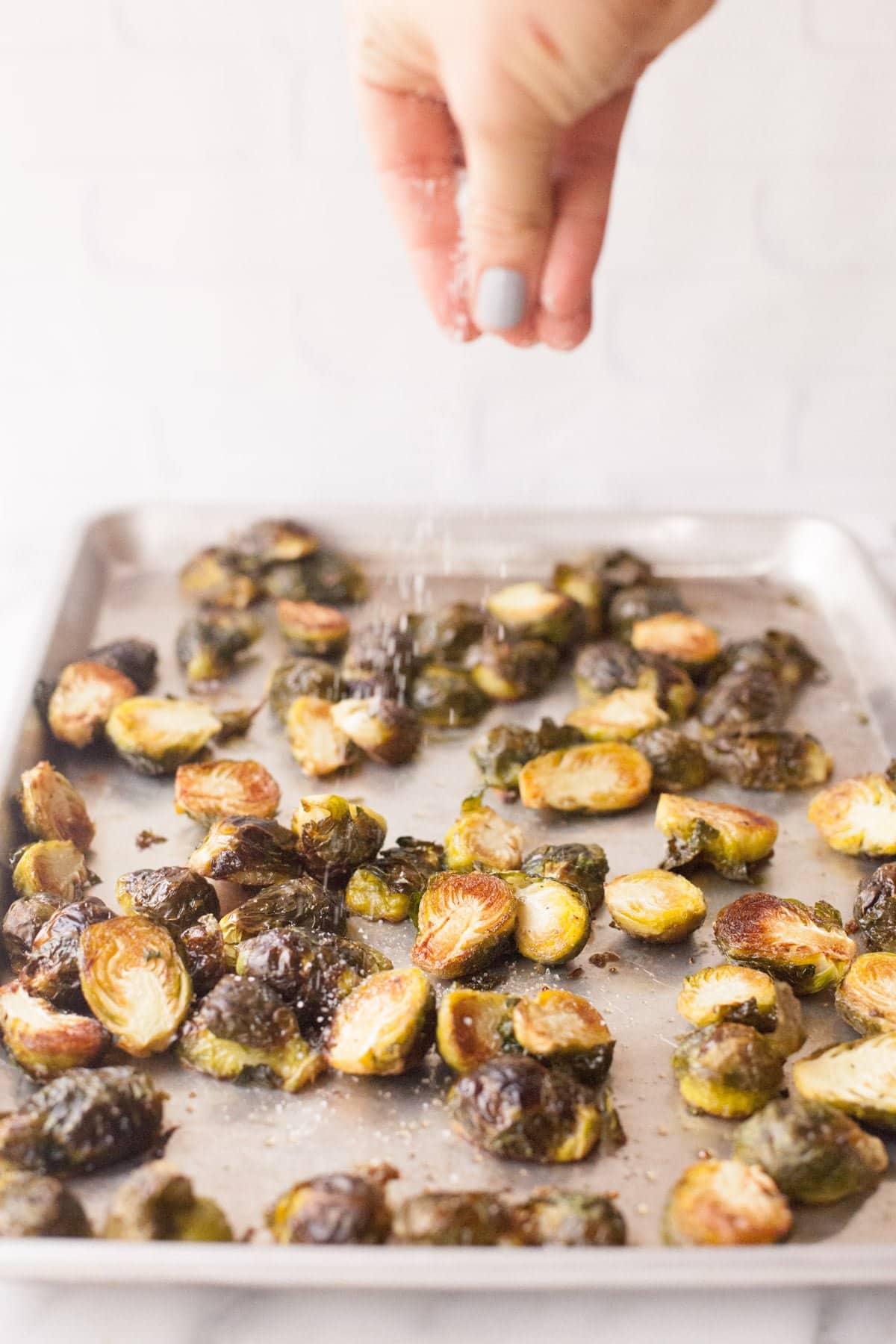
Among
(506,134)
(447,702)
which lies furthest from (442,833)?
(506,134)

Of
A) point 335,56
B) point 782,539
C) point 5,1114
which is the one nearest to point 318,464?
point 335,56

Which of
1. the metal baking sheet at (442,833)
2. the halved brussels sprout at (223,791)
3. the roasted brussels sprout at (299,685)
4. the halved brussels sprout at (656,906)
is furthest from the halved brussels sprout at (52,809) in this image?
the halved brussels sprout at (656,906)

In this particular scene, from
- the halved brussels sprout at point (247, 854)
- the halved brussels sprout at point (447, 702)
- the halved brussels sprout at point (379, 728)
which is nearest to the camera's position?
the halved brussels sprout at point (247, 854)

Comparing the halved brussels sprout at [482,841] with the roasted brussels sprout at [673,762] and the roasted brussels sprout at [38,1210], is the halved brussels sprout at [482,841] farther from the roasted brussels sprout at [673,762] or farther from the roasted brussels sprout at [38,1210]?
the roasted brussels sprout at [38,1210]

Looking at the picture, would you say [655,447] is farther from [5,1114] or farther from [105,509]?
[5,1114]

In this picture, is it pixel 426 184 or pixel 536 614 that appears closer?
pixel 426 184

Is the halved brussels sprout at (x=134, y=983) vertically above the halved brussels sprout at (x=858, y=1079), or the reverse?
the halved brussels sprout at (x=858, y=1079)

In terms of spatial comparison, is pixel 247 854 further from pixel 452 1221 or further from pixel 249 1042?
pixel 452 1221
